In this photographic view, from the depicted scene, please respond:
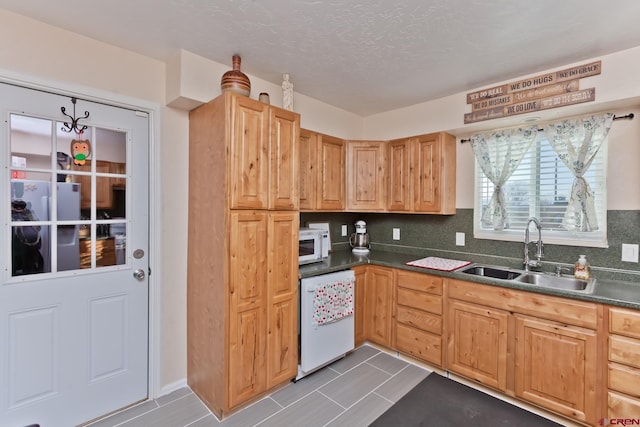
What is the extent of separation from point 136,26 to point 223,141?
2.69ft

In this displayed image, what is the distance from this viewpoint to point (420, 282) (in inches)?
103

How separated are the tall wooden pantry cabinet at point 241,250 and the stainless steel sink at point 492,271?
5.10ft

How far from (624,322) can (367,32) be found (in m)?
2.29

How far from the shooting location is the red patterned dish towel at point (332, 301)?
97.0 inches

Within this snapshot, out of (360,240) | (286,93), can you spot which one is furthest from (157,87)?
(360,240)

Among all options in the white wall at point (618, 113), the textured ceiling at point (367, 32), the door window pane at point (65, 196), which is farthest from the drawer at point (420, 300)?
the door window pane at point (65, 196)

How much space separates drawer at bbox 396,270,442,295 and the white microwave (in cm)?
74

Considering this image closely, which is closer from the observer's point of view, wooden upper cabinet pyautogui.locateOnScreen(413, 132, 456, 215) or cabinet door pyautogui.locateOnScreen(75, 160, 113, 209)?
cabinet door pyautogui.locateOnScreen(75, 160, 113, 209)

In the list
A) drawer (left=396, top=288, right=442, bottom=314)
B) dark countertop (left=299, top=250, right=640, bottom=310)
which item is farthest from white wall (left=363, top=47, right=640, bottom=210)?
drawer (left=396, top=288, right=442, bottom=314)

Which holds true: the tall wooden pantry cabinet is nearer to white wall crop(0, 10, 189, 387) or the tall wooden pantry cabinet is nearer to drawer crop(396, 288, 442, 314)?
white wall crop(0, 10, 189, 387)

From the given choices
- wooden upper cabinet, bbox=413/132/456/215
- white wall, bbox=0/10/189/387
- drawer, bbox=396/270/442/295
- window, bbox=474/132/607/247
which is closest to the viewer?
white wall, bbox=0/10/189/387

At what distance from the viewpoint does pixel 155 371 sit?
222cm

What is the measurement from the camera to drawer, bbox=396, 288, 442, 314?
8.27 feet

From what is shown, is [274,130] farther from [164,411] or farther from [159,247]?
[164,411]
